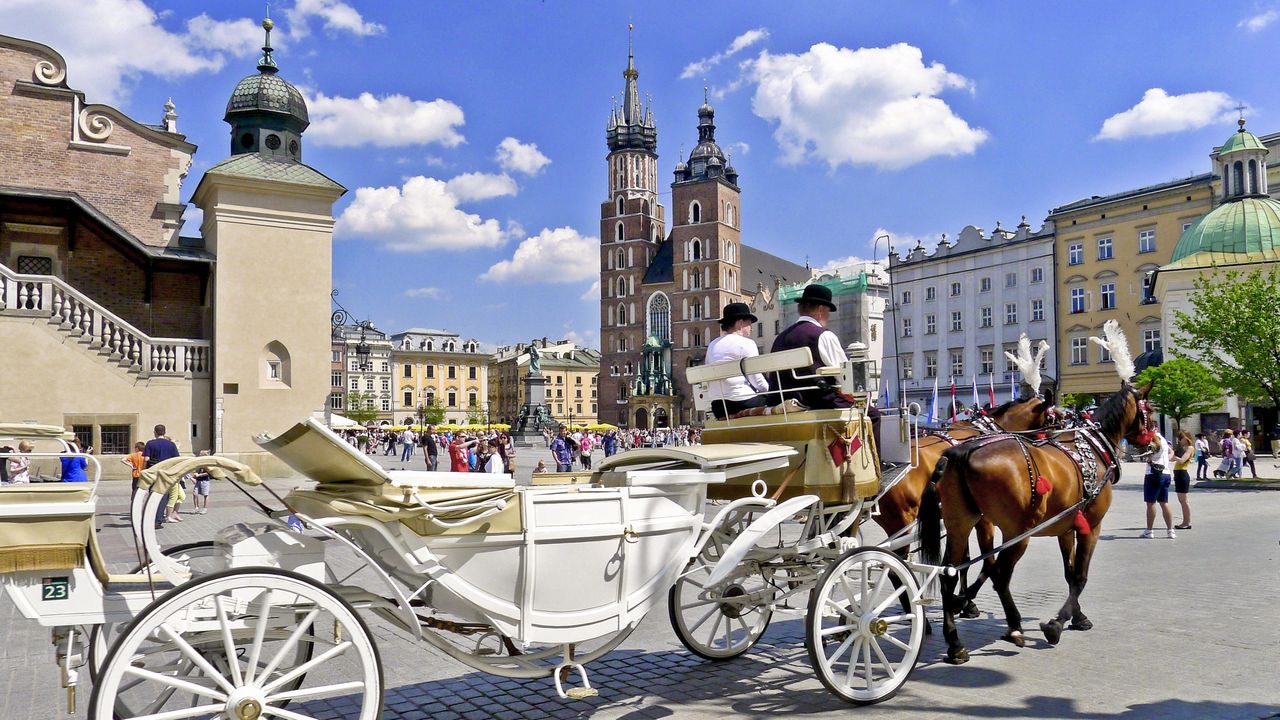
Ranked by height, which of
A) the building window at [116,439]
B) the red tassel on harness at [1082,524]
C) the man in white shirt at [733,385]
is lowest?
the red tassel on harness at [1082,524]

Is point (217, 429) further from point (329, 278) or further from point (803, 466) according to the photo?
point (803, 466)

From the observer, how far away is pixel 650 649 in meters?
6.58

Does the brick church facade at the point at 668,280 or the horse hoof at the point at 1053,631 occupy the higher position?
the brick church facade at the point at 668,280

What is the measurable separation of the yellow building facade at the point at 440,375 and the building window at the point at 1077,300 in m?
76.4

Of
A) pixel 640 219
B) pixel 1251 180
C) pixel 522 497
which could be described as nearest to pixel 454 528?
pixel 522 497

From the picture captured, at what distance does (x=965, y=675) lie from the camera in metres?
5.82

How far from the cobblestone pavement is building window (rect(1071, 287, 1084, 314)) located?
50035 millimetres

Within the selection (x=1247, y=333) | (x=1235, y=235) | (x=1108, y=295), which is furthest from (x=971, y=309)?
(x=1247, y=333)

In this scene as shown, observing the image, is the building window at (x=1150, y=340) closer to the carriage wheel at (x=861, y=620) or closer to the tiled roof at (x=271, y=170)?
the tiled roof at (x=271, y=170)

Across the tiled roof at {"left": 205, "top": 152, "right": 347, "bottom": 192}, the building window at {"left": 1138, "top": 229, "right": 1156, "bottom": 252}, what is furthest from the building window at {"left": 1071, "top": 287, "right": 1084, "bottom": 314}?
the tiled roof at {"left": 205, "top": 152, "right": 347, "bottom": 192}

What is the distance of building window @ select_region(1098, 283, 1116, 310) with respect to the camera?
173 ft

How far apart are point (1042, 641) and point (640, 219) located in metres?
105

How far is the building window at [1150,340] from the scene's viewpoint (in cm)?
4981

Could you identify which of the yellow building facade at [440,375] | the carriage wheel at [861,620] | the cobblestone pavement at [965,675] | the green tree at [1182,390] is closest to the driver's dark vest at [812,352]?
the carriage wheel at [861,620]
